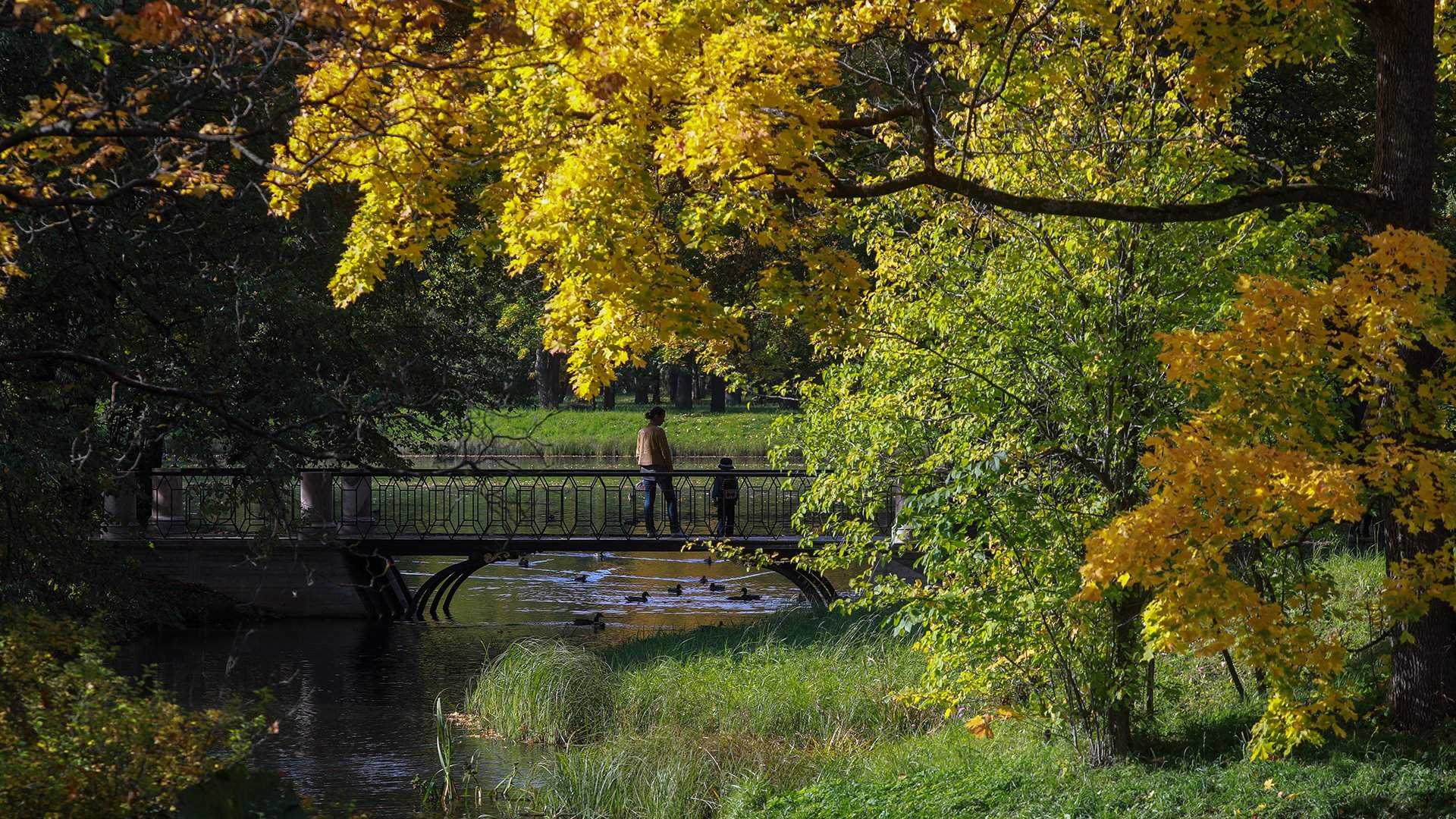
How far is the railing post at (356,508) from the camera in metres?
17.8

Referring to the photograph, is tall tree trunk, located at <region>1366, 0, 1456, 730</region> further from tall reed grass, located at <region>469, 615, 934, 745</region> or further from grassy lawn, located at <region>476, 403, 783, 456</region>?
grassy lawn, located at <region>476, 403, 783, 456</region>

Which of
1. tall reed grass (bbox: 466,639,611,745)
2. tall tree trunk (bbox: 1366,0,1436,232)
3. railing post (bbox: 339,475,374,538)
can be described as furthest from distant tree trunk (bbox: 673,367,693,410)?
tall tree trunk (bbox: 1366,0,1436,232)

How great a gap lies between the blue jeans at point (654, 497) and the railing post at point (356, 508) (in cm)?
356

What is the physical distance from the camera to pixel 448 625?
18.1m

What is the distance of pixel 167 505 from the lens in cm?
1766

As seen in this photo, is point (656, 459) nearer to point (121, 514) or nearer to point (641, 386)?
point (121, 514)

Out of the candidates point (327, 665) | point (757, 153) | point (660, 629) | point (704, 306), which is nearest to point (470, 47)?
point (757, 153)

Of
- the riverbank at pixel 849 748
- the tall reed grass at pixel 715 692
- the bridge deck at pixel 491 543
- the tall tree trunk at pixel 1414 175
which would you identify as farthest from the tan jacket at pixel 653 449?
the tall tree trunk at pixel 1414 175

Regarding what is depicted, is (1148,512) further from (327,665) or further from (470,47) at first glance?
(327,665)

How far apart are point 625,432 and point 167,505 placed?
76.7 feet

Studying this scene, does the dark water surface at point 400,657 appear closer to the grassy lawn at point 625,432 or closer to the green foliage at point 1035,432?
the green foliage at point 1035,432

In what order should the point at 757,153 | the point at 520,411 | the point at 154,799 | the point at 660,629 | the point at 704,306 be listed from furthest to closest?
1. the point at 520,411
2. the point at 660,629
3. the point at 704,306
4. the point at 757,153
5. the point at 154,799

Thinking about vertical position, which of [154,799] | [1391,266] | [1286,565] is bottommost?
[154,799]

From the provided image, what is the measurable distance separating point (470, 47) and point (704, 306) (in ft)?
6.68
